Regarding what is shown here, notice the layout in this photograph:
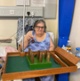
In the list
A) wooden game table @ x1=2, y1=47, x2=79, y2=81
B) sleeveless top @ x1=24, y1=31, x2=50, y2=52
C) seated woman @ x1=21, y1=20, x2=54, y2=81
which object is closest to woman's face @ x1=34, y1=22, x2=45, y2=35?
seated woman @ x1=21, y1=20, x2=54, y2=81

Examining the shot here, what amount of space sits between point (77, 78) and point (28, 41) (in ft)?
2.94

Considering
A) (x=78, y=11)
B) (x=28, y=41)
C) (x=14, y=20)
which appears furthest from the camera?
(x=14, y=20)

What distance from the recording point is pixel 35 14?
→ 2.47 meters

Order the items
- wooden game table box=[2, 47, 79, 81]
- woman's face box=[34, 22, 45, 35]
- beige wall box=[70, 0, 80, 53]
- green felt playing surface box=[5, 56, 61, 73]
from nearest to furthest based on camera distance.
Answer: wooden game table box=[2, 47, 79, 81] → green felt playing surface box=[5, 56, 61, 73] → woman's face box=[34, 22, 45, 35] → beige wall box=[70, 0, 80, 53]

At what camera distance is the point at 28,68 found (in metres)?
1.22

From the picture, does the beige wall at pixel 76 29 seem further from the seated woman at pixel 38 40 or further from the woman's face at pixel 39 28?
the woman's face at pixel 39 28

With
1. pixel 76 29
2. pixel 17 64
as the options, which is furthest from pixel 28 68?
pixel 76 29

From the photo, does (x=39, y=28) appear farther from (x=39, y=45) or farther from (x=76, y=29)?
(x=76, y=29)

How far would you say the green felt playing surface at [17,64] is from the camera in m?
1.21

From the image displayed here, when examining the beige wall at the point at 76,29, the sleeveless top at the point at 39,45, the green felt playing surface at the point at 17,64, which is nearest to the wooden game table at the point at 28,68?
the green felt playing surface at the point at 17,64

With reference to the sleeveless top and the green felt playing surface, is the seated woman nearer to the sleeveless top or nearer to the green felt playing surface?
the sleeveless top

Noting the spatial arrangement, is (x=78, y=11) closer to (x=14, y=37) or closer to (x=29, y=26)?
(x=29, y=26)

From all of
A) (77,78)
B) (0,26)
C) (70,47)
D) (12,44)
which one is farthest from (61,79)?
(0,26)

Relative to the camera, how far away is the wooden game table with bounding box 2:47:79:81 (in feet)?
3.59
